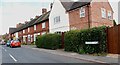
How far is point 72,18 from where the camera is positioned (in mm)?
35938

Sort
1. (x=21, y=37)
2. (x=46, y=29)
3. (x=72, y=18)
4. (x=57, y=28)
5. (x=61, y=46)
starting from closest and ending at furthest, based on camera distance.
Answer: (x=61, y=46) < (x=72, y=18) < (x=57, y=28) < (x=46, y=29) < (x=21, y=37)

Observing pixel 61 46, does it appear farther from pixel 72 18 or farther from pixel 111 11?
pixel 111 11

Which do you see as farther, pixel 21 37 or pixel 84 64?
pixel 21 37

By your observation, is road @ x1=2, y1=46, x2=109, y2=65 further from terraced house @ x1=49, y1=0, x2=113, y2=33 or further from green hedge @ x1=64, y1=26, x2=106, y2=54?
terraced house @ x1=49, y1=0, x2=113, y2=33

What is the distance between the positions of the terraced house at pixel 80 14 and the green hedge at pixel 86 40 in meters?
9.63

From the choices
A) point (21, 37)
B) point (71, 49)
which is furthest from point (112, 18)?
point (21, 37)

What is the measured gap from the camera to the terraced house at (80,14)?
1287 inches

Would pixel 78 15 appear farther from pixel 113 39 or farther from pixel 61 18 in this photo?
pixel 113 39

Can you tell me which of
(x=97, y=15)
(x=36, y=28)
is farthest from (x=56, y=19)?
(x=36, y=28)

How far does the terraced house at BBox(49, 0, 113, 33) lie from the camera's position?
3269 cm

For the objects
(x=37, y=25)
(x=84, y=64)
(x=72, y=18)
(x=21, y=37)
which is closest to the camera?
(x=84, y=64)

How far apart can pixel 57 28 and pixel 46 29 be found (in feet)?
22.8

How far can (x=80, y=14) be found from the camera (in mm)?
34062

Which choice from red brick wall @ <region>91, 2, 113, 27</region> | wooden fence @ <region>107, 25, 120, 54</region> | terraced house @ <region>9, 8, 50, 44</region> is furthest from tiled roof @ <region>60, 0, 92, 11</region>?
wooden fence @ <region>107, 25, 120, 54</region>
